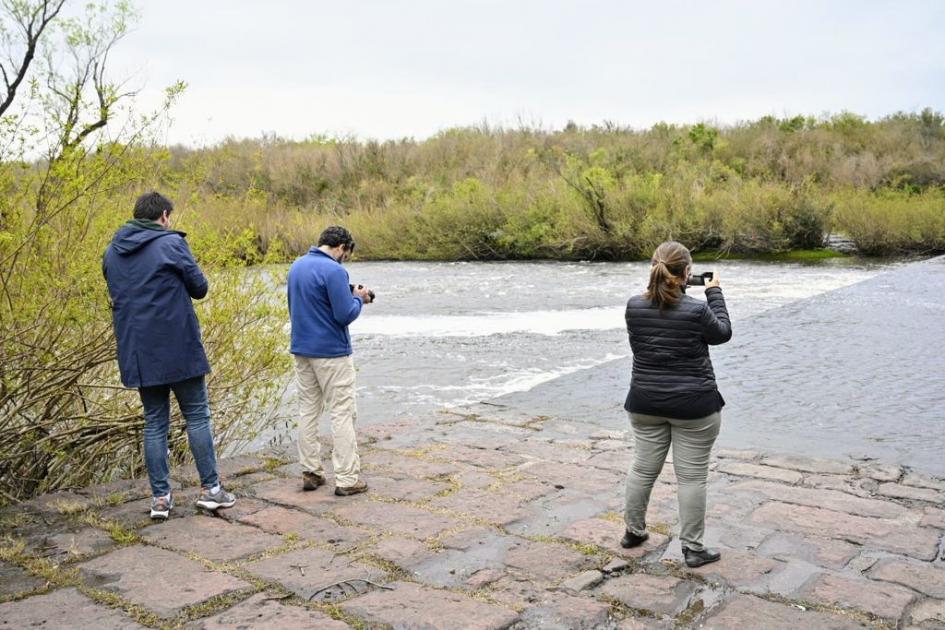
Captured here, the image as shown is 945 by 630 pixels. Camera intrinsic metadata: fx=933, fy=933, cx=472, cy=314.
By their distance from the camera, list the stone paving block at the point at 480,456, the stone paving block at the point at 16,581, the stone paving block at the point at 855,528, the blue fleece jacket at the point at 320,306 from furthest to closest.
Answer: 1. the stone paving block at the point at 480,456
2. the blue fleece jacket at the point at 320,306
3. the stone paving block at the point at 855,528
4. the stone paving block at the point at 16,581

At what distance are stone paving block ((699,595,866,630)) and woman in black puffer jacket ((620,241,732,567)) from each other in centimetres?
52

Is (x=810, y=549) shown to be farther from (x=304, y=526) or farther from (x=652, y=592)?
(x=304, y=526)

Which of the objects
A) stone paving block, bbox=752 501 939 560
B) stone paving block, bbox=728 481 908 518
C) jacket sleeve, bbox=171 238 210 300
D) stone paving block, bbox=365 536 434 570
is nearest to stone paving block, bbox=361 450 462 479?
stone paving block, bbox=365 536 434 570

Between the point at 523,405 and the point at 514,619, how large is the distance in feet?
16.8

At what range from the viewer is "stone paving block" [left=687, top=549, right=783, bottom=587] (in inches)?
180

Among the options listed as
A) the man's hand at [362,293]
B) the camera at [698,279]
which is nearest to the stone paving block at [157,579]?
the man's hand at [362,293]

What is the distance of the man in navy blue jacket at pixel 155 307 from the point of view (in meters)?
5.50

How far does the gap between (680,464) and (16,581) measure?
341cm

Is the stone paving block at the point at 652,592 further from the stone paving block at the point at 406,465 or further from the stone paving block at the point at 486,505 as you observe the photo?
the stone paving block at the point at 406,465

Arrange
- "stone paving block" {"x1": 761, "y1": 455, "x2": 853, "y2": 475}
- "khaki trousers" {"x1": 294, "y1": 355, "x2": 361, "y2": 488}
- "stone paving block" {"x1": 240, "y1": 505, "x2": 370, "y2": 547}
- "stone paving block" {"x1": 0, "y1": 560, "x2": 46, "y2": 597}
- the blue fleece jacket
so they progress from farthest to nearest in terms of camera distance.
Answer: "stone paving block" {"x1": 761, "y1": 455, "x2": 853, "y2": 475}, "khaki trousers" {"x1": 294, "y1": 355, "x2": 361, "y2": 488}, the blue fleece jacket, "stone paving block" {"x1": 240, "y1": 505, "x2": 370, "y2": 547}, "stone paving block" {"x1": 0, "y1": 560, "x2": 46, "y2": 597}

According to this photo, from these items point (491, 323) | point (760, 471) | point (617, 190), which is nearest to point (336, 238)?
point (760, 471)

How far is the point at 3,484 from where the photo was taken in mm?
6344

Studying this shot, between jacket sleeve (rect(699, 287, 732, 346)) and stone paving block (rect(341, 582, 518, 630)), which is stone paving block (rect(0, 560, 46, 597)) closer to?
stone paving block (rect(341, 582, 518, 630))

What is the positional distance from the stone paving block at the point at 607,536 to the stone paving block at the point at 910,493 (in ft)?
6.25
